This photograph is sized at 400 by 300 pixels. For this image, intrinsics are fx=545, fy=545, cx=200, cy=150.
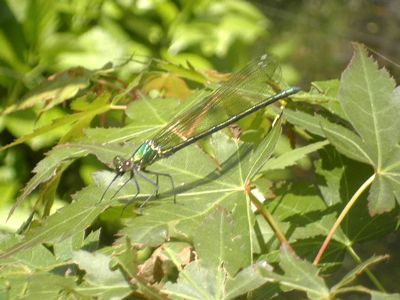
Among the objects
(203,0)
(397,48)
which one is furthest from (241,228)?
(397,48)

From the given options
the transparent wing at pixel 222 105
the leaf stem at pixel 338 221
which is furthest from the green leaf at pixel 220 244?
the transparent wing at pixel 222 105

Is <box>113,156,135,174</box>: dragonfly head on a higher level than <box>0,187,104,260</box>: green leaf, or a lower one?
higher

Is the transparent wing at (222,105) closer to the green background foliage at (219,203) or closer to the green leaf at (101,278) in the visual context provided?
the green background foliage at (219,203)

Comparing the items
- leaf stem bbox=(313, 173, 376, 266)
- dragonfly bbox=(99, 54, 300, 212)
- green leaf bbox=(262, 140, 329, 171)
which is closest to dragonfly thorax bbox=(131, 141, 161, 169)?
dragonfly bbox=(99, 54, 300, 212)

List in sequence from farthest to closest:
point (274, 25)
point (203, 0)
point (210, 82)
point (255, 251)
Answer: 1. point (274, 25)
2. point (203, 0)
3. point (210, 82)
4. point (255, 251)

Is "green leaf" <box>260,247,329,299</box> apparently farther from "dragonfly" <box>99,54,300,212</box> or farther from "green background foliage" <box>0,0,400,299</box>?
"dragonfly" <box>99,54,300,212</box>

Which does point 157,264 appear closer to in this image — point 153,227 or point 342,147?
point 153,227
